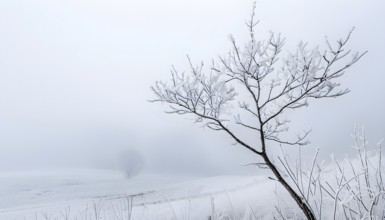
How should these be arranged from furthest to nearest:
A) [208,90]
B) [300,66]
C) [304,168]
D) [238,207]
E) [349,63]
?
[238,207]
[208,90]
[300,66]
[349,63]
[304,168]

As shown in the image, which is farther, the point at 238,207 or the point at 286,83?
the point at 238,207

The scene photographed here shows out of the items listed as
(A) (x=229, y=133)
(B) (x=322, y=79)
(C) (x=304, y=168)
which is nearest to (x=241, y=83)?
(A) (x=229, y=133)

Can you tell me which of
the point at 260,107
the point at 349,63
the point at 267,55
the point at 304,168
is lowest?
the point at 304,168

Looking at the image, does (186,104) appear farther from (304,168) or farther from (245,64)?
(304,168)

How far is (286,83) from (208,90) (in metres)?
1.02

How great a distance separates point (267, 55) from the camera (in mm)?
4207

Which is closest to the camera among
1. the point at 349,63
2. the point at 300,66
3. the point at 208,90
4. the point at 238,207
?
the point at 349,63

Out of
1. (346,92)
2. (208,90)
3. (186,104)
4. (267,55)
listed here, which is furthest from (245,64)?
(346,92)

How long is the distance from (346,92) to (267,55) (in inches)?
43.5

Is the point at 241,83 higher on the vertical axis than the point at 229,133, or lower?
higher

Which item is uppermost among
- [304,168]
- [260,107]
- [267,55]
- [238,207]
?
[267,55]

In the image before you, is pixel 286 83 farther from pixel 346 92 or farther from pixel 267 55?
pixel 346 92

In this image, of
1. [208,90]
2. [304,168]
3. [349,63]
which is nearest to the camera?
[304,168]

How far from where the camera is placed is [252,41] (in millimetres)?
4250
